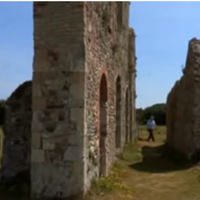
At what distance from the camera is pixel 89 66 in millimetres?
9492

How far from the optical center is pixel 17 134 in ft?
35.0

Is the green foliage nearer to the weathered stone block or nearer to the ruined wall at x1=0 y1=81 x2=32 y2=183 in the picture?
the ruined wall at x1=0 y1=81 x2=32 y2=183

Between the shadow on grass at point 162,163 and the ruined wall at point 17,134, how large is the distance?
3.79 meters

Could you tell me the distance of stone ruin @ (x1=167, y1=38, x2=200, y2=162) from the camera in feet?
44.3

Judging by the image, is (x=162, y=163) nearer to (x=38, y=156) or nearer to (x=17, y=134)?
(x=17, y=134)

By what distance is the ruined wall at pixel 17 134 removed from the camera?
10.4m

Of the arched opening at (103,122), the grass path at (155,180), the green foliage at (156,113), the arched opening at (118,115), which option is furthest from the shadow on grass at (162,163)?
the green foliage at (156,113)

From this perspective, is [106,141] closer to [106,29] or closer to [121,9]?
[106,29]

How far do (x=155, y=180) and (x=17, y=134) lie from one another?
3578 mm

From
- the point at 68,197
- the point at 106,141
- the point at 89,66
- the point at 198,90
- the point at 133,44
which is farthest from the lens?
the point at 133,44

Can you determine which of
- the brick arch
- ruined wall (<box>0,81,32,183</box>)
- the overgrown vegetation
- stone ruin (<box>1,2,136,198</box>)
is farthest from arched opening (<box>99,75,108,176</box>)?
the brick arch

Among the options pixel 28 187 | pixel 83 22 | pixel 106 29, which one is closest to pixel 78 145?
pixel 28 187

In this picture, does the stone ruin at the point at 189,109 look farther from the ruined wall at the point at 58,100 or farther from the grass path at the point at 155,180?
the ruined wall at the point at 58,100

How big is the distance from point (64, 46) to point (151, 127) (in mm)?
13614
